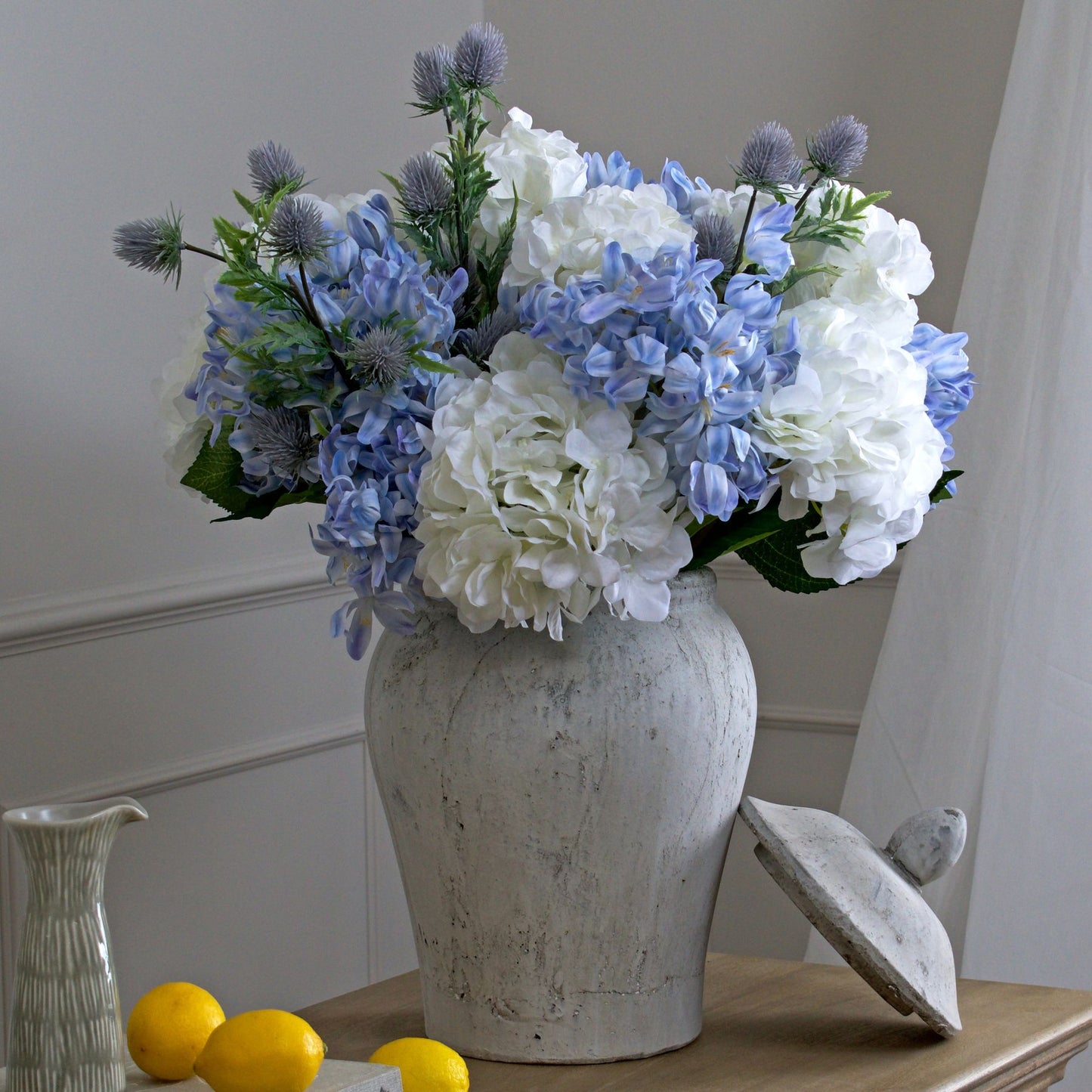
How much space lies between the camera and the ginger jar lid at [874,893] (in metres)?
0.87

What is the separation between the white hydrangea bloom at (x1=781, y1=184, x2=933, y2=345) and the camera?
0.83m

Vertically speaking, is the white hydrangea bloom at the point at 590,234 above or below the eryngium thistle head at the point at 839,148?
below

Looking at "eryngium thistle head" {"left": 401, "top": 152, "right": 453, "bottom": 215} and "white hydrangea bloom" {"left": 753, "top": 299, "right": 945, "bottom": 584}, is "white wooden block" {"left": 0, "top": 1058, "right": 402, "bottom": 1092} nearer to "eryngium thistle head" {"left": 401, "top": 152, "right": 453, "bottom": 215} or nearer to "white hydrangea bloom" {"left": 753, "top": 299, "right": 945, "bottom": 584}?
"white hydrangea bloom" {"left": 753, "top": 299, "right": 945, "bottom": 584}

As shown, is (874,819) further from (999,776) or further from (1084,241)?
(1084,241)

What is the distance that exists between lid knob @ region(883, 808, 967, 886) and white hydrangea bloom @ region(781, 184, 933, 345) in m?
0.34

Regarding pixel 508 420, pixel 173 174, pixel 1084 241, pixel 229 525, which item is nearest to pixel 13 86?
pixel 173 174

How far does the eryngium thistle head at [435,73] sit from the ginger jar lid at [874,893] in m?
0.49

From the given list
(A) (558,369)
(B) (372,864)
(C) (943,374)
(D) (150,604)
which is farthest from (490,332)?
(B) (372,864)

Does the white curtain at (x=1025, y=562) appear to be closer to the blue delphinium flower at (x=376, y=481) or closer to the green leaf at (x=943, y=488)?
the green leaf at (x=943, y=488)

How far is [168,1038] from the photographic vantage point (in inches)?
30.6

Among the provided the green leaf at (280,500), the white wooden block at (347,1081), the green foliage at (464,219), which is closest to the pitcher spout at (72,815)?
the white wooden block at (347,1081)

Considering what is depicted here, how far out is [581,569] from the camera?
0.74m

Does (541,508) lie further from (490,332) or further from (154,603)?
(154,603)

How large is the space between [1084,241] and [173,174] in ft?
2.97
